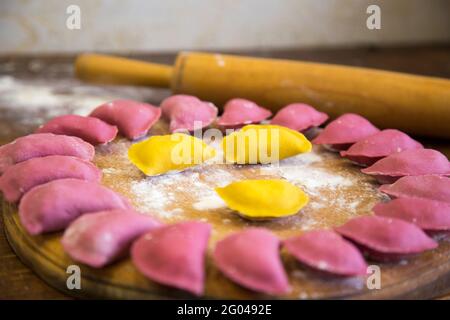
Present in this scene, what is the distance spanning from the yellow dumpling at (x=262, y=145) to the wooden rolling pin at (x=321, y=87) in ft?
0.90

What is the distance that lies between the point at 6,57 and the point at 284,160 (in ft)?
4.04

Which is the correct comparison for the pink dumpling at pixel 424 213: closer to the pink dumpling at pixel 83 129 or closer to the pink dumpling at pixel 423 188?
the pink dumpling at pixel 423 188

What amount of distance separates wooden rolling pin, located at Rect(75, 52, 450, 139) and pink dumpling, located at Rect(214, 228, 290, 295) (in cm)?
66

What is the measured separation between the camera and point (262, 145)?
1.08 metres

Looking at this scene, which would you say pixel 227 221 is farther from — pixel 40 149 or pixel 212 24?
pixel 212 24

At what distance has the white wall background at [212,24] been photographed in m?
1.99

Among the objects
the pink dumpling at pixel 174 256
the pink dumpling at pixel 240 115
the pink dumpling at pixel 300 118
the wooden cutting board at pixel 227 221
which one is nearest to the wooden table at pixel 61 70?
the wooden cutting board at pixel 227 221

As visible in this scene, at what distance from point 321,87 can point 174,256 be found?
0.75 metres

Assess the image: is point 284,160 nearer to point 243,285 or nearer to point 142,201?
point 142,201

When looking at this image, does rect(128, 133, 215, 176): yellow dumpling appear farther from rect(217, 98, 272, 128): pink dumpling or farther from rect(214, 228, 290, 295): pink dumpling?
rect(214, 228, 290, 295): pink dumpling

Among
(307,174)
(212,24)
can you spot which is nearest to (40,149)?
(307,174)

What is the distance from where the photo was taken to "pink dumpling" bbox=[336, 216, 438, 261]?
75cm

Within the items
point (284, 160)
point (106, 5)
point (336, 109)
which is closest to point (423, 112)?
point (336, 109)

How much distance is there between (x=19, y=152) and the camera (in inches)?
38.2
